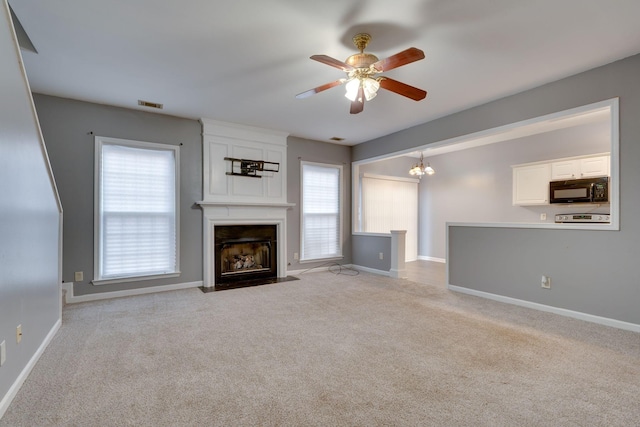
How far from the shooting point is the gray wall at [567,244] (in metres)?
2.86

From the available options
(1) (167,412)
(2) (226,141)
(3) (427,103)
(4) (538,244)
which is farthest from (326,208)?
(1) (167,412)

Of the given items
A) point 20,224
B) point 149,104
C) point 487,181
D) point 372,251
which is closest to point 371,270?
point 372,251

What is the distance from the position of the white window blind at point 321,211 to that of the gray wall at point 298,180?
117mm

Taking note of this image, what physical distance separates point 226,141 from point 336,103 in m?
1.96

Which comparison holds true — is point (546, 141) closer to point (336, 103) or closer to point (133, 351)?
point (336, 103)

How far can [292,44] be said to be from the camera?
2631 millimetres

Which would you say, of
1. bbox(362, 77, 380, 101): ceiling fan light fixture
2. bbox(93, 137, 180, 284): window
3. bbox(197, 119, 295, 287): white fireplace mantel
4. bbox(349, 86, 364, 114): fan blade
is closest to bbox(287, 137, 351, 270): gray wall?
bbox(197, 119, 295, 287): white fireplace mantel

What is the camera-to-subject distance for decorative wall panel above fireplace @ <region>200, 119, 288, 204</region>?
15.5 ft

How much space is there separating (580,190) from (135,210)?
6.68 meters

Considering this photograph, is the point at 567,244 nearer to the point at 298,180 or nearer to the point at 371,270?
the point at 371,270

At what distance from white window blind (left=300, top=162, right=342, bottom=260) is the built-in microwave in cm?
373

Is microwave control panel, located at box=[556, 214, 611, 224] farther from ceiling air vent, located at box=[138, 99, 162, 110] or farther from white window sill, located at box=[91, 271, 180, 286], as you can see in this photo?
ceiling air vent, located at box=[138, 99, 162, 110]

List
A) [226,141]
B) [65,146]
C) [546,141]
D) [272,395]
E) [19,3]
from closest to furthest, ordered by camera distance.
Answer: [272,395], [19,3], [65,146], [226,141], [546,141]

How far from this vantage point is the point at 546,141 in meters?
5.46
